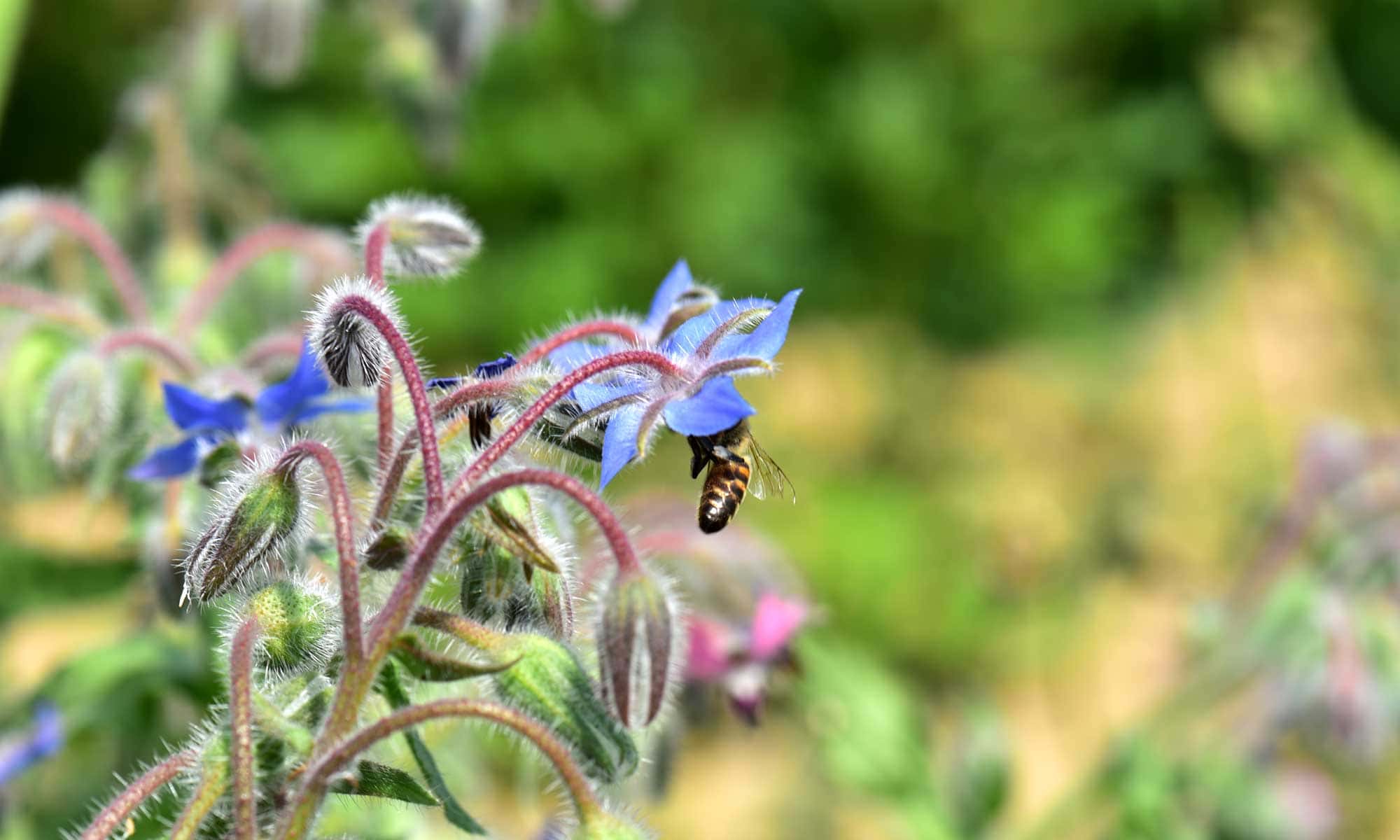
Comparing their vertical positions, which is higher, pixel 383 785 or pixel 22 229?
pixel 22 229

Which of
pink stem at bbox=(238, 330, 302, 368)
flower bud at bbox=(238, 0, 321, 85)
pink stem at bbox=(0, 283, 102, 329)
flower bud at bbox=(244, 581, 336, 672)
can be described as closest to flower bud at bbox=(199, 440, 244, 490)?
pink stem at bbox=(238, 330, 302, 368)

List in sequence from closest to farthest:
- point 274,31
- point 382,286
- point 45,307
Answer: point 382,286, point 45,307, point 274,31

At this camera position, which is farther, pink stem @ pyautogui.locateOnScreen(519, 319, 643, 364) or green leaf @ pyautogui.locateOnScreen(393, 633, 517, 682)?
pink stem @ pyautogui.locateOnScreen(519, 319, 643, 364)

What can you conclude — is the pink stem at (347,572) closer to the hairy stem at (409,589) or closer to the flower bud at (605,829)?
the hairy stem at (409,589)

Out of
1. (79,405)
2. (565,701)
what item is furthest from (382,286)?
(79,405)

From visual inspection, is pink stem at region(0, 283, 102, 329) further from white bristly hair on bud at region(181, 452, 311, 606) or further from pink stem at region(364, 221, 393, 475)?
white bristly hair on bud at region(181, 452, 311, 606)

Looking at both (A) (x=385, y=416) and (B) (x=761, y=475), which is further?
(B) (x=761, y=475)

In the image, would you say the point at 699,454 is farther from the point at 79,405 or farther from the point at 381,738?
the point at 79,405
